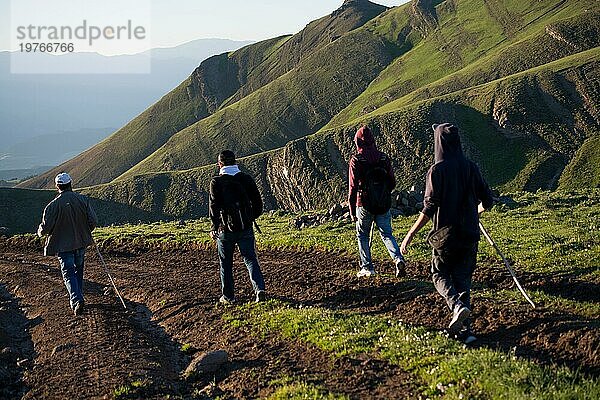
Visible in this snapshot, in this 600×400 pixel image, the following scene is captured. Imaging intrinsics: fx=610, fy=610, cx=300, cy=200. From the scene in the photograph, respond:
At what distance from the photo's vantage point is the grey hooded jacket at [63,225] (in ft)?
47.5

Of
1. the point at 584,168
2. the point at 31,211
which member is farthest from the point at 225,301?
the point at 31,211

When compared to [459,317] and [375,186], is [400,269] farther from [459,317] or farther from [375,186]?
[459,317]

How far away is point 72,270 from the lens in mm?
14844

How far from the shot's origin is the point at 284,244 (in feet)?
76.7

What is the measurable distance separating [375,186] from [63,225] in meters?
7.45

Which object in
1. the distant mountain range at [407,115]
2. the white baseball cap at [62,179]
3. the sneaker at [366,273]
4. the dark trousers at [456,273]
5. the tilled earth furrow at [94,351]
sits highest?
the distant mountain range at [407,115]

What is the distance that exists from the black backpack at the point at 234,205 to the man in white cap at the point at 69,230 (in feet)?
12.6

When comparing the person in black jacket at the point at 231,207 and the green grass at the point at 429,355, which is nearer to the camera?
the green grass at the point at 429,355

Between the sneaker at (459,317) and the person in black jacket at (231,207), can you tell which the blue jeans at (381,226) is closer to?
the person in black jacket at (231,207)

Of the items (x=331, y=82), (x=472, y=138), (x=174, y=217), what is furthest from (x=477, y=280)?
(x=331, y=82)

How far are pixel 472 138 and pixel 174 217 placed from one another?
1777 inches

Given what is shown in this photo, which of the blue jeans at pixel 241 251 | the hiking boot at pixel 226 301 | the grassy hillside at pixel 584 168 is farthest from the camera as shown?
the grassy hillside at pixel 584 168

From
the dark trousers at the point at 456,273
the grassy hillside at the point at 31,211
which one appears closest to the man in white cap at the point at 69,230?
the dark trousers at the point at 456,273

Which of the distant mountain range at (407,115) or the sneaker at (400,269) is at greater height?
the distant mountain range at (407,115)
